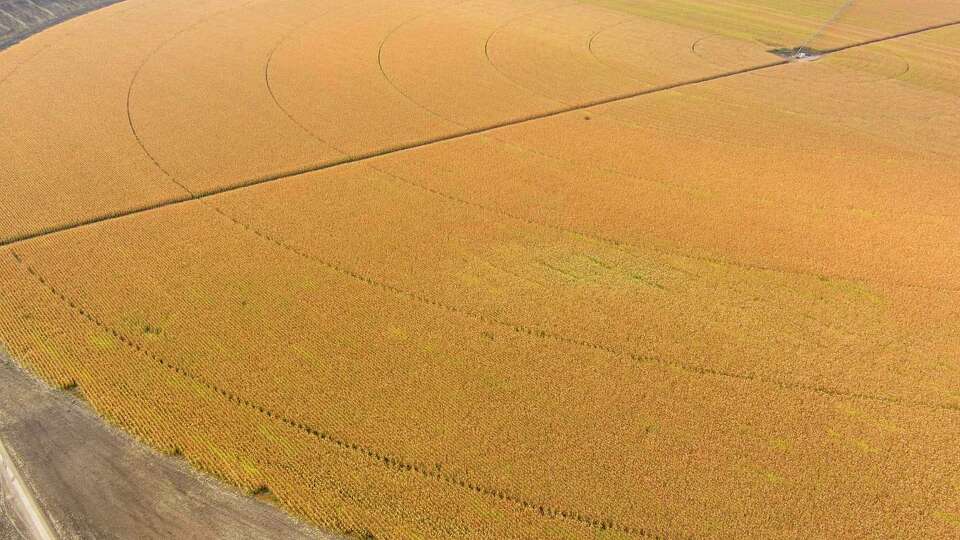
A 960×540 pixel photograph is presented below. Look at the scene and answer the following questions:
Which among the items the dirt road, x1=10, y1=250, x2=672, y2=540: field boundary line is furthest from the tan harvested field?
the dirt road

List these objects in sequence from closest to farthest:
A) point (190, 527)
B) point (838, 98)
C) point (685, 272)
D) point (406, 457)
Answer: point (190, 527)
point (406, 457)
point (685, 272)
point (838, 98)

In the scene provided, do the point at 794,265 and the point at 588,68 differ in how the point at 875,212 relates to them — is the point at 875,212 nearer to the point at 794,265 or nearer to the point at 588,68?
the point at 794,265

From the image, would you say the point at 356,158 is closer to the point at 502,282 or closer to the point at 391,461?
the point at 502,282

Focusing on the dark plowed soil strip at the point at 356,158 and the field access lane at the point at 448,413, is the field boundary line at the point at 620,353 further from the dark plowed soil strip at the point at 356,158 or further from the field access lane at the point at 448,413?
the dark plowed soil strip at the point at 356,158

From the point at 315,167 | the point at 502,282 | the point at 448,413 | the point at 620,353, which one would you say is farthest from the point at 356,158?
the point at 448,413

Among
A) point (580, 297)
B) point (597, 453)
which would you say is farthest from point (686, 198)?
point (597, 453)

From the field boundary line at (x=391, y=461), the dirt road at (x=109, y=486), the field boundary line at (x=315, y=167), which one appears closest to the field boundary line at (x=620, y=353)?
the field boundary line at (x=391, y=461)

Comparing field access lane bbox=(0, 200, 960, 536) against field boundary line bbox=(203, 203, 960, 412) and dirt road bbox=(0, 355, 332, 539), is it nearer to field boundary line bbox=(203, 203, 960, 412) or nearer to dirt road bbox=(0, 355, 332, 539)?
field boundary line bbox=(203, 203, 960, 412)
